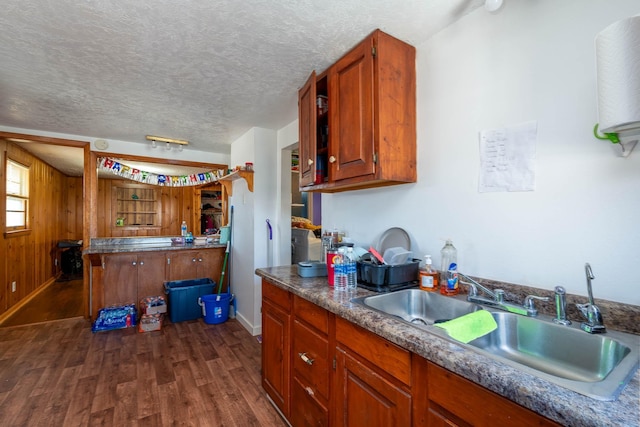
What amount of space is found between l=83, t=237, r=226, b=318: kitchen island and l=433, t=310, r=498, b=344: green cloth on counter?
340 cm

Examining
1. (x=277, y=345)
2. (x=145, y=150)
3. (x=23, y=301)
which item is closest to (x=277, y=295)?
(x=277, y=345)

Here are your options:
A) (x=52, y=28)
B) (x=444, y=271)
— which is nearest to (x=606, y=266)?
(x=444, y=271)

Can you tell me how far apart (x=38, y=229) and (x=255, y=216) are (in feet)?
12.8

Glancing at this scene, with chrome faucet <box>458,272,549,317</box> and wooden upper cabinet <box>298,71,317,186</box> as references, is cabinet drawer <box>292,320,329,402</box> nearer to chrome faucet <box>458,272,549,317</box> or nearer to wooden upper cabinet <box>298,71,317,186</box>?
chrome faucet <box>458,272,549,317</box>

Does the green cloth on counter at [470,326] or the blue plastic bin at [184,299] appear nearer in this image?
the green cloth on counter at [470,326]

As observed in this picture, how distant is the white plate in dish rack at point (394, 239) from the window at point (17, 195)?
14.3ft

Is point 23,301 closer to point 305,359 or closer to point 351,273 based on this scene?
point 305,359

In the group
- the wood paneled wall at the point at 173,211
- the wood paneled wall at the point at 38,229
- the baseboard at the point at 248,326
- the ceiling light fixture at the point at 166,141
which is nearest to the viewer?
the baseboard at the point at 248,326

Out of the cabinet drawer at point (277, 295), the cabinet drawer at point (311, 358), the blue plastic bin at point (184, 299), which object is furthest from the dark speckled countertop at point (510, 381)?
the blue plastic bin at point (184, 299)

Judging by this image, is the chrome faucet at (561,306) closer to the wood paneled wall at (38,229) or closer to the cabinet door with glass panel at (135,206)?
the wood paneled wall at (38,229)

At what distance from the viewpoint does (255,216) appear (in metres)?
3.16

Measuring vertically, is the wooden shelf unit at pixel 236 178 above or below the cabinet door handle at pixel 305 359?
above

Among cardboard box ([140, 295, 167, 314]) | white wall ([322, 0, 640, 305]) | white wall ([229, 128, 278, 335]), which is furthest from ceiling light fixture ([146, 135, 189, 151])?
white wall ([322, 0, 640, 305])

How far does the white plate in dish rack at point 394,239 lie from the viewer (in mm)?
1731
